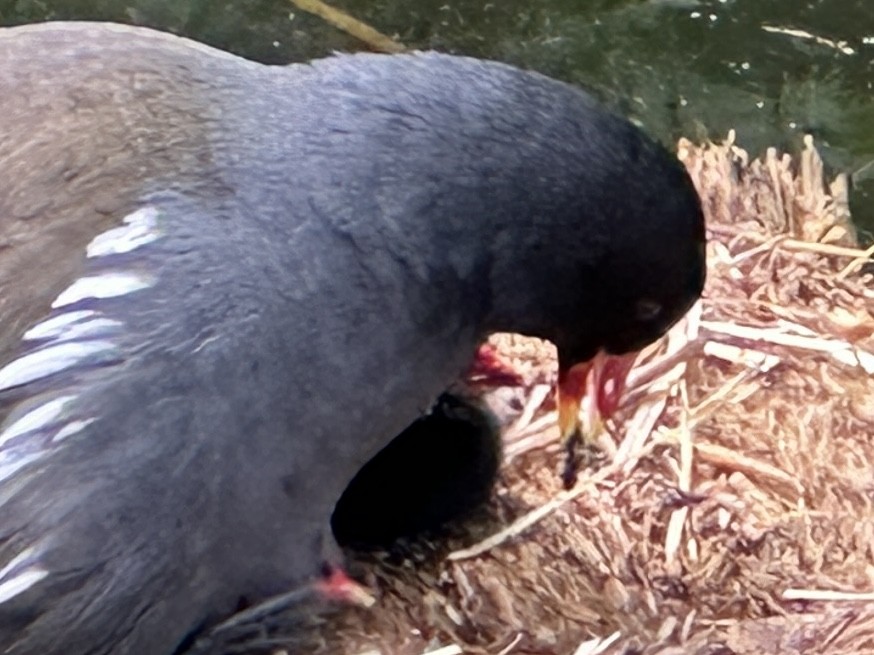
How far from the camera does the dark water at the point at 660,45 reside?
2375 millimetres

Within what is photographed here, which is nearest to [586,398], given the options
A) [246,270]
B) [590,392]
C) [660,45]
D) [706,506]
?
[590,392]

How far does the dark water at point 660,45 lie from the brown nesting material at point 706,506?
0.68 feet

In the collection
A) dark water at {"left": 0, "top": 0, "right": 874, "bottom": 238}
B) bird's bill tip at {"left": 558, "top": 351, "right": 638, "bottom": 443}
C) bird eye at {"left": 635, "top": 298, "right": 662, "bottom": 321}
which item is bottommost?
bird's bill tip at {"left": 558, "top": 351, "right": 638, "bottom": 443}

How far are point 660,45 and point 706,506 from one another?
2.83 ft

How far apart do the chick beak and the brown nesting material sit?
0.10 ft

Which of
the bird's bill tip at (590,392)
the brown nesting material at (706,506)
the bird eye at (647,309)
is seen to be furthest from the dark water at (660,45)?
the bird eye at (647,309)

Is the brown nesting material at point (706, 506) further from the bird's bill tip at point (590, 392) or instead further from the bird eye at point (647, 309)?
the bird eye at point (647, 309)

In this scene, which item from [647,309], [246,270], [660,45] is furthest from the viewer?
[660,45]

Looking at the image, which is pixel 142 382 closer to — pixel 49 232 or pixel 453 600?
pixel 49 232

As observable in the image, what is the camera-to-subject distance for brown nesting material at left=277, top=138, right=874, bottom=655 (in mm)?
1767

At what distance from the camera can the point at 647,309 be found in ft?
5.60

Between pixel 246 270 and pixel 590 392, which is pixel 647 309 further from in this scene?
pixel 246 270

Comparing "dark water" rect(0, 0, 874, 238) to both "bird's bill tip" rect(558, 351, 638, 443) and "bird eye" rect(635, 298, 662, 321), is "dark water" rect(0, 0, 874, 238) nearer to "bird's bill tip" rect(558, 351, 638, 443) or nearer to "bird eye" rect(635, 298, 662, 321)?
"bird's bill tip" rect(558, 351, 638, 443)

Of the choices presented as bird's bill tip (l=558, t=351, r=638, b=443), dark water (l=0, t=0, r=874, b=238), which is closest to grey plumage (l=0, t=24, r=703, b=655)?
bird's bill tip (l=558, t=351, r=638, b=443)
